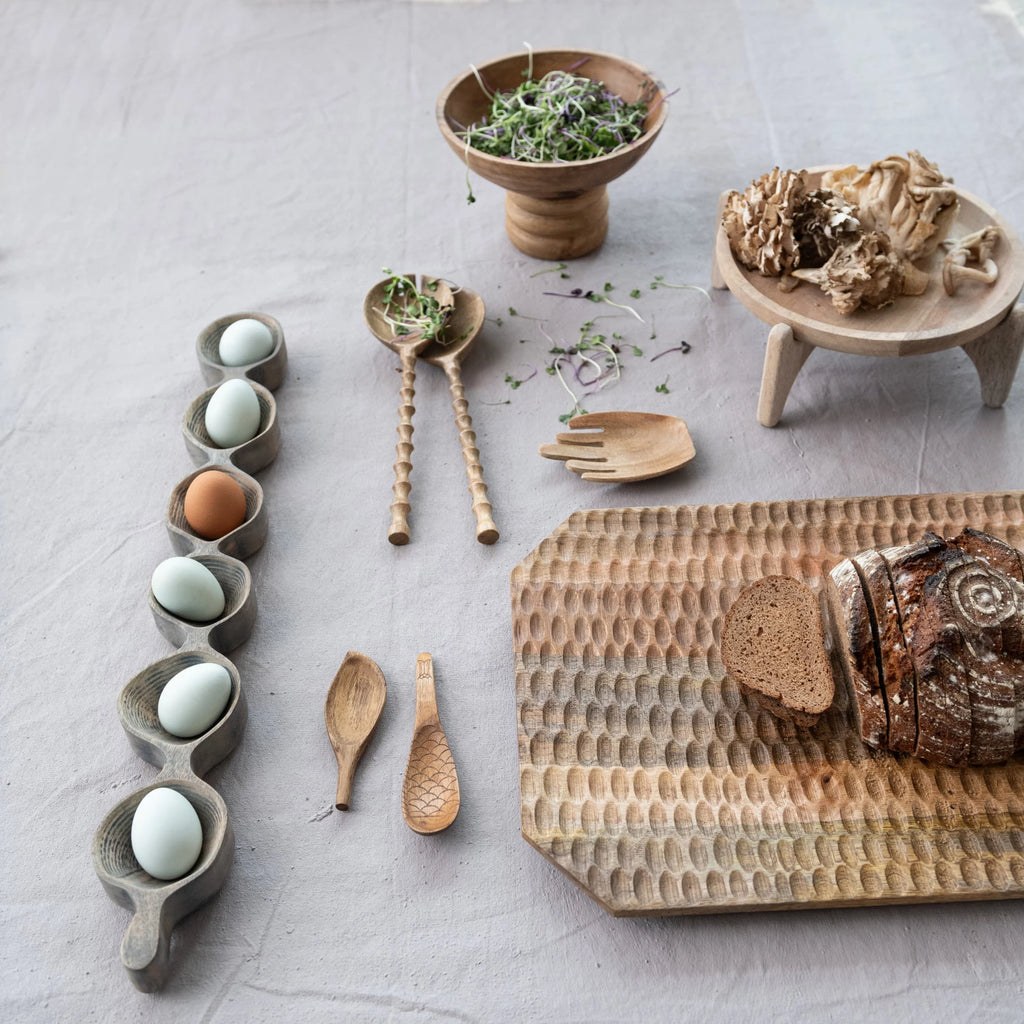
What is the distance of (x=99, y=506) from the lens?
2.17 metres

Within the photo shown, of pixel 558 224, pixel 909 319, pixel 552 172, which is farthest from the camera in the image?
pixel 558 224

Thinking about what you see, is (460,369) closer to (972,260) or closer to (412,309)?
(412,309)

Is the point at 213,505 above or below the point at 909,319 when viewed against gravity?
below

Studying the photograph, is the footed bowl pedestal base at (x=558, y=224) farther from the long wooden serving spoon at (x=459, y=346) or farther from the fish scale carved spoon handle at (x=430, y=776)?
the fish scale carved spoon handle at (x=430, y=776)

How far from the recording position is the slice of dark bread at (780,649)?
5.37 ft

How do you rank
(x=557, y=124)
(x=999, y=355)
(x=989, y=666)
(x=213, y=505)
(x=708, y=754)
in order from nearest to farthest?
(x=989, y=666) → (x=708, y=754) → (x=213, y=505) → (x=999, y=355) → (x=557, y=124)

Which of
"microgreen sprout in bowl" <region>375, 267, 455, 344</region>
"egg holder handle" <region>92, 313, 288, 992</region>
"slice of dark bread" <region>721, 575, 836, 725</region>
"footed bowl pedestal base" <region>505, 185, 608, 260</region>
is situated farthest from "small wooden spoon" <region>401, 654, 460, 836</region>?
"footed bowl pedestal base" <region>505, 185, 608, 260</region>

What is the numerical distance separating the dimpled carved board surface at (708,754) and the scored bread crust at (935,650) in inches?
2.7

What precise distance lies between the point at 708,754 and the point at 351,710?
0.60 m

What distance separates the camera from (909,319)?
206cm

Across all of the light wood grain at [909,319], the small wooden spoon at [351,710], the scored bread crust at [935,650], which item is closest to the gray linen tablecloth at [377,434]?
the small wooden spoon at [351,710]

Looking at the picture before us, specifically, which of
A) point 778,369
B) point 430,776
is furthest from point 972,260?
point 430,776

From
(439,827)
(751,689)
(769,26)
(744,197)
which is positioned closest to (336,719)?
(439,827)

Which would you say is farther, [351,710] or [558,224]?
[558,224]
